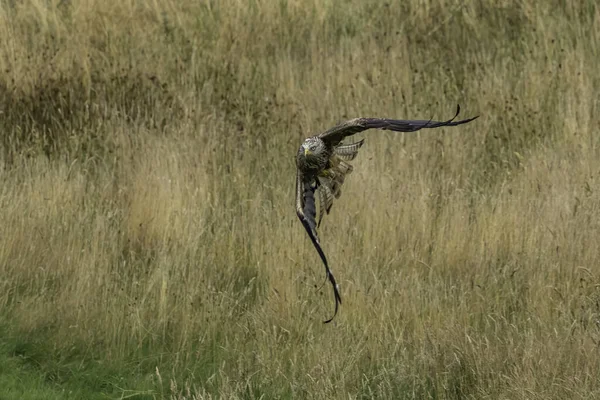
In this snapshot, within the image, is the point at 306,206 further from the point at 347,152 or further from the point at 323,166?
the point at 347,152

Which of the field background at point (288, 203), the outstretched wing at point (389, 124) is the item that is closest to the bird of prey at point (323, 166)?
Answer: the outstretched wing at point (389, 124)

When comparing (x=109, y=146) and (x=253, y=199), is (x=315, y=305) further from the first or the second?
(x=109, y=146)

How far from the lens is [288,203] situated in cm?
648

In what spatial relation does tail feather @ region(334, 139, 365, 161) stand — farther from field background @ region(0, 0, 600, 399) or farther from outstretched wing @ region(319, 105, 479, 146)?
field background @ region(0, 0, 600, 399)

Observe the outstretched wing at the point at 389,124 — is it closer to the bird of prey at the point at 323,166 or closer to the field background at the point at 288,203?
the bird of prey at the point at 323,166

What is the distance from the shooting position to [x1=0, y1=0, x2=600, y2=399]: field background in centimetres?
514

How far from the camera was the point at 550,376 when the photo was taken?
459cm

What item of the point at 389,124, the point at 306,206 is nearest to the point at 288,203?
the point at 306,206

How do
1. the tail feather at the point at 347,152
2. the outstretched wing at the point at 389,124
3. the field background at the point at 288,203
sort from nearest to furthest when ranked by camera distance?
the outstretched wing at the point at 389,124 → the tail feather at the point at 347,152 → the field background at the point at 288,203

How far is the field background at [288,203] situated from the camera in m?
5.14

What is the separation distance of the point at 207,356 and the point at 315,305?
59 cm

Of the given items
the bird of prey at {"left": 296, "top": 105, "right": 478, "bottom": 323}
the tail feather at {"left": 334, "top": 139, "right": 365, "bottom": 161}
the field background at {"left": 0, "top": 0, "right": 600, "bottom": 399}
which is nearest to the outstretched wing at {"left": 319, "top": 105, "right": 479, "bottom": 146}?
the bird of prey at {"left": 296, "top": 105, "right": 478, "bottom": 323}

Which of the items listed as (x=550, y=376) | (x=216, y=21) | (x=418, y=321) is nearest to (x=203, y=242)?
(x=418, y=321)

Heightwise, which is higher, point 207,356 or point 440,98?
point 440,98
